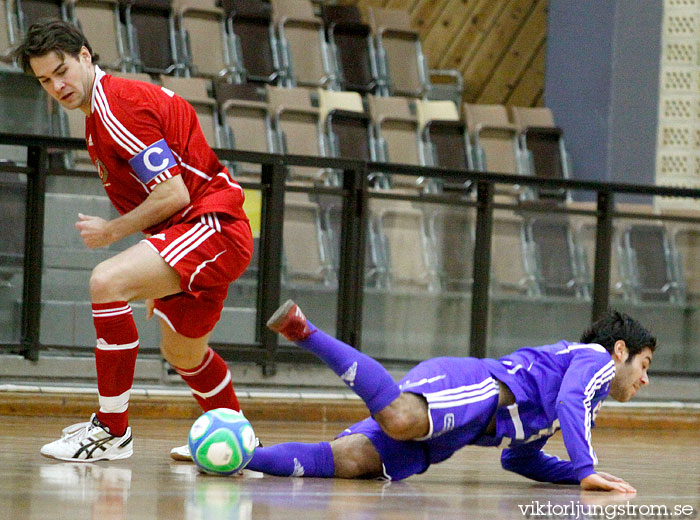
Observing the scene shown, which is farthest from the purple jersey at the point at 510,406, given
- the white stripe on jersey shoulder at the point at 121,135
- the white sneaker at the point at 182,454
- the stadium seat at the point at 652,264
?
the stadium seat at the point at 652,264

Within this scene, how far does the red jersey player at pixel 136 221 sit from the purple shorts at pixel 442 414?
0.62 m

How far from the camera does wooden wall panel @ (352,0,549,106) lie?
991 cm

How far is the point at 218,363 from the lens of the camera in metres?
3.35

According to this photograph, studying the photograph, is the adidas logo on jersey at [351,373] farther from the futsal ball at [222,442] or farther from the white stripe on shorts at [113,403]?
the white stripe on shorts at [113,403]

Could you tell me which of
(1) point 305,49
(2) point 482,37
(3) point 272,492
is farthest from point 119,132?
(2) point 482,37

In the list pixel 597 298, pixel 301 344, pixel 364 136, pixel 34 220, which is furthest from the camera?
pixel 364 136

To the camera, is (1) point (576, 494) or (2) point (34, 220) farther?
(2) point (34, 220)

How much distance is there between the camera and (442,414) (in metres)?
2.89

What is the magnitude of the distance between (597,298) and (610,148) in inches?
126

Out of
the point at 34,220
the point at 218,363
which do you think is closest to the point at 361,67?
the point at 34,220

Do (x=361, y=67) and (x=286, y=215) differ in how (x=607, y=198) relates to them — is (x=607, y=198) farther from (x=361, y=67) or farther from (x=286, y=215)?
(x=361, y=67)

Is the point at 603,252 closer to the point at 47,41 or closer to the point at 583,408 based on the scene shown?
the point at 583,408

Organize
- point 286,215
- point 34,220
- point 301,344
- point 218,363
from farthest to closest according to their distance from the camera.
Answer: point 286,215 → point 34,220 → point 218,363 → point 301,344

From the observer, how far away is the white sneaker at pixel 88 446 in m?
3.05
